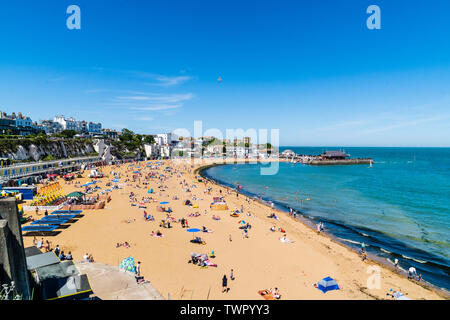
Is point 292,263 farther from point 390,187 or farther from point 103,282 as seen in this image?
point 390,187

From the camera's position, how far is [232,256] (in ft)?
54.2

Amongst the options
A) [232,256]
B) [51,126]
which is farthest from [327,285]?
[51,126]

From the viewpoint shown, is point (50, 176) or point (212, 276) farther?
point (50, 176)

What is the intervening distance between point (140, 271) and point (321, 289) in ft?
32.4

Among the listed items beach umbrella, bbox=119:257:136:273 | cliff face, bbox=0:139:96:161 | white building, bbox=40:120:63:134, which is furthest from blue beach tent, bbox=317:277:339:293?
white building, bbox=40:120:63:134

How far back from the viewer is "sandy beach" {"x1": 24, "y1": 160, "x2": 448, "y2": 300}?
1298 cm

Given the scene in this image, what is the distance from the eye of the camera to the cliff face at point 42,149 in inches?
1799

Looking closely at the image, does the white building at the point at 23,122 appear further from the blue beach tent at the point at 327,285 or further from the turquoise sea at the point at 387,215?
the blue beach tent at the point at 327,285

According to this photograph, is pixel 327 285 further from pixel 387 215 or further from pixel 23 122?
pixel 23 122

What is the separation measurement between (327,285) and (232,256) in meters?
6.07

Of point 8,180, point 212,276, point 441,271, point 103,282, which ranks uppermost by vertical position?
point 8,180
